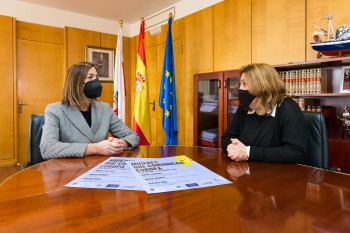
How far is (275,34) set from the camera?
2838 millimetres

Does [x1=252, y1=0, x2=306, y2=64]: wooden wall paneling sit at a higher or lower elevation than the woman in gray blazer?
higher

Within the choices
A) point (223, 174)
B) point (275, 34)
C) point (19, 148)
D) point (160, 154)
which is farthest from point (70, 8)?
point (223, 174)

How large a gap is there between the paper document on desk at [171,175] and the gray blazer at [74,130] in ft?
1.44

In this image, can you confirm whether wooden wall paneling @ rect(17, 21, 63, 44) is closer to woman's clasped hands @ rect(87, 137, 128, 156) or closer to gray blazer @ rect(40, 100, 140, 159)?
gray blazer @ rect(40, 100, 140, 159)

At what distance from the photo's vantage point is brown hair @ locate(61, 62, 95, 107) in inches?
68.8

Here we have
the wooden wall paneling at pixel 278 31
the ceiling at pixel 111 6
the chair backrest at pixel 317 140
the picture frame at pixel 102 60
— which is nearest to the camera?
the chair backrest at pixel 317 140

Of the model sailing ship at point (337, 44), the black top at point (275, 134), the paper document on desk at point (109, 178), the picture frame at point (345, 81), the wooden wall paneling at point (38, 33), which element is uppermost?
the wooden wall paneling at point (38, 33)

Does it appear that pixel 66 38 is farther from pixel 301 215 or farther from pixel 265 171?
Result: pixel 301 215

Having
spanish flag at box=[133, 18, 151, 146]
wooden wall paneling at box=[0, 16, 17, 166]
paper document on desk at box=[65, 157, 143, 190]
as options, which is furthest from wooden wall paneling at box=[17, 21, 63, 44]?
paper document on desk at box=[65, 157, 143, 190]

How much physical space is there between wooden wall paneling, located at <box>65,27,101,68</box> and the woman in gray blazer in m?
3.03

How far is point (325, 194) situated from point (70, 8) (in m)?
4.65

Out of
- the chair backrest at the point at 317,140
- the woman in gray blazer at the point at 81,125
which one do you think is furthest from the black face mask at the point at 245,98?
the woman in gray blazer at the point at 81,125

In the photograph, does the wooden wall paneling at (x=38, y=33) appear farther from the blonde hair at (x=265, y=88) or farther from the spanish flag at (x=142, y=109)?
the blonde hair at (x=265, y=88)

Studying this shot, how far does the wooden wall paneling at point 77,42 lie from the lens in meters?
4.53
